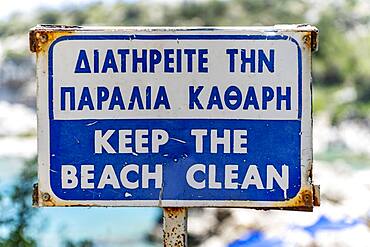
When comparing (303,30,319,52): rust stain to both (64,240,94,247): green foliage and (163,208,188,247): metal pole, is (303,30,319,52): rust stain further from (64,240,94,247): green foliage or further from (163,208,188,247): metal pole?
(64,240,94,247): green foliage

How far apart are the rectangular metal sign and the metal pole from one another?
0.06 feet

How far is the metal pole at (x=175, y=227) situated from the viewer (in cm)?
154

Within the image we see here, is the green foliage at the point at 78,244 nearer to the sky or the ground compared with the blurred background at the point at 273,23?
nearer to the ground

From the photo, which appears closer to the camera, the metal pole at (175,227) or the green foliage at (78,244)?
the metal pole at (175,227)

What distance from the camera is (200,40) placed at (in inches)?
61.7

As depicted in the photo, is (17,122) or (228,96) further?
(17,122)

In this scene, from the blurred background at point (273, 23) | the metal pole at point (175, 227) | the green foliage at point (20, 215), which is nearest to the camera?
the metal pole at point (175, 227)

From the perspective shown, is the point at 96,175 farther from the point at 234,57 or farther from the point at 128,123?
the point at 234,57

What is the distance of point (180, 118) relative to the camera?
1.56 metres

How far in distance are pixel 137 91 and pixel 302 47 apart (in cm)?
32

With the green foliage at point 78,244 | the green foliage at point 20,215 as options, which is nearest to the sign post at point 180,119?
the green foliage at point 20,215

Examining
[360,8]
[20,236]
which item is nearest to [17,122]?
[360,8]

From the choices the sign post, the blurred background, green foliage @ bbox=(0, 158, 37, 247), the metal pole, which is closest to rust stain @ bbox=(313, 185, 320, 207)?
the sign post

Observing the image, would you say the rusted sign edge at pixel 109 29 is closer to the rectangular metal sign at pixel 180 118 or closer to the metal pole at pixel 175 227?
the rectangular metal sign at pixel 180 118
